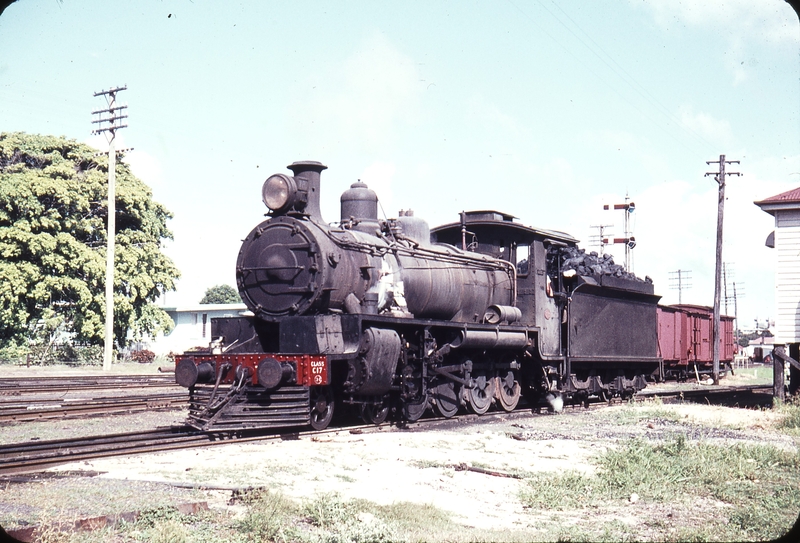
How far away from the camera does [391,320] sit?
11789 mm

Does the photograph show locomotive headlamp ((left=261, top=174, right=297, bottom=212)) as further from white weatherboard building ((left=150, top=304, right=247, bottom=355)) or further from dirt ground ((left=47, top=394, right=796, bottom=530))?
white weatherboard building ((left=150, top=304, right=247, bottom=355))

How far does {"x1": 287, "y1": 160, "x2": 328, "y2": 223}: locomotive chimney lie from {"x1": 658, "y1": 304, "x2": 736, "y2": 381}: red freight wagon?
1482 cm

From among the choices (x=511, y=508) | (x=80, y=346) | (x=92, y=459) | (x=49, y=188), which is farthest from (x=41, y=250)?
(x=511, y=508)

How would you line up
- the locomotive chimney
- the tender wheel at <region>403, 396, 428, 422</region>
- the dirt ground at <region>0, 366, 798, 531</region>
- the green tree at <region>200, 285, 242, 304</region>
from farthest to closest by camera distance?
the green tree at <region>200, 285, 242, 304</region>
the tender wheel at <region>403, 396, 428, 422</region>
the locomotive chimney
the dirt ground at <region>0, 366, 798, 531</region>

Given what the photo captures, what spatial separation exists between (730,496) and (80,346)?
32242 millimetres

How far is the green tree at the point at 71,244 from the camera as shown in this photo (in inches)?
1150

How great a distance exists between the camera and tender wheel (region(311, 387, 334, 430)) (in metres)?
11.0

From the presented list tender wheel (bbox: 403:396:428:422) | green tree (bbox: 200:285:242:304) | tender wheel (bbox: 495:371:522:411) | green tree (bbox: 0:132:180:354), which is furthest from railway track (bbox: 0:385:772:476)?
green tree (bbox: 200:285:242:304)

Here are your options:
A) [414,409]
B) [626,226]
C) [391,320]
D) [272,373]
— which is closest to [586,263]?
[414,409]

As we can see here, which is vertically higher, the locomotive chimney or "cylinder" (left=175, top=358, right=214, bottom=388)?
the locomotive chimney

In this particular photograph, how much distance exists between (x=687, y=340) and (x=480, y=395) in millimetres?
16096

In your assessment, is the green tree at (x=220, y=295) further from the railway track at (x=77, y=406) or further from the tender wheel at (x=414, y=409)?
the tender wheel at (x=414, y=409)

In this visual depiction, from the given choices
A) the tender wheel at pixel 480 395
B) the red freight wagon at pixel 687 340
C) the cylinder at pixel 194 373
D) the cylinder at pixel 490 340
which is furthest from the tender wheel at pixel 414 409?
the red freight wagon at pixel 687 340

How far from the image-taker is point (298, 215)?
453 inches
